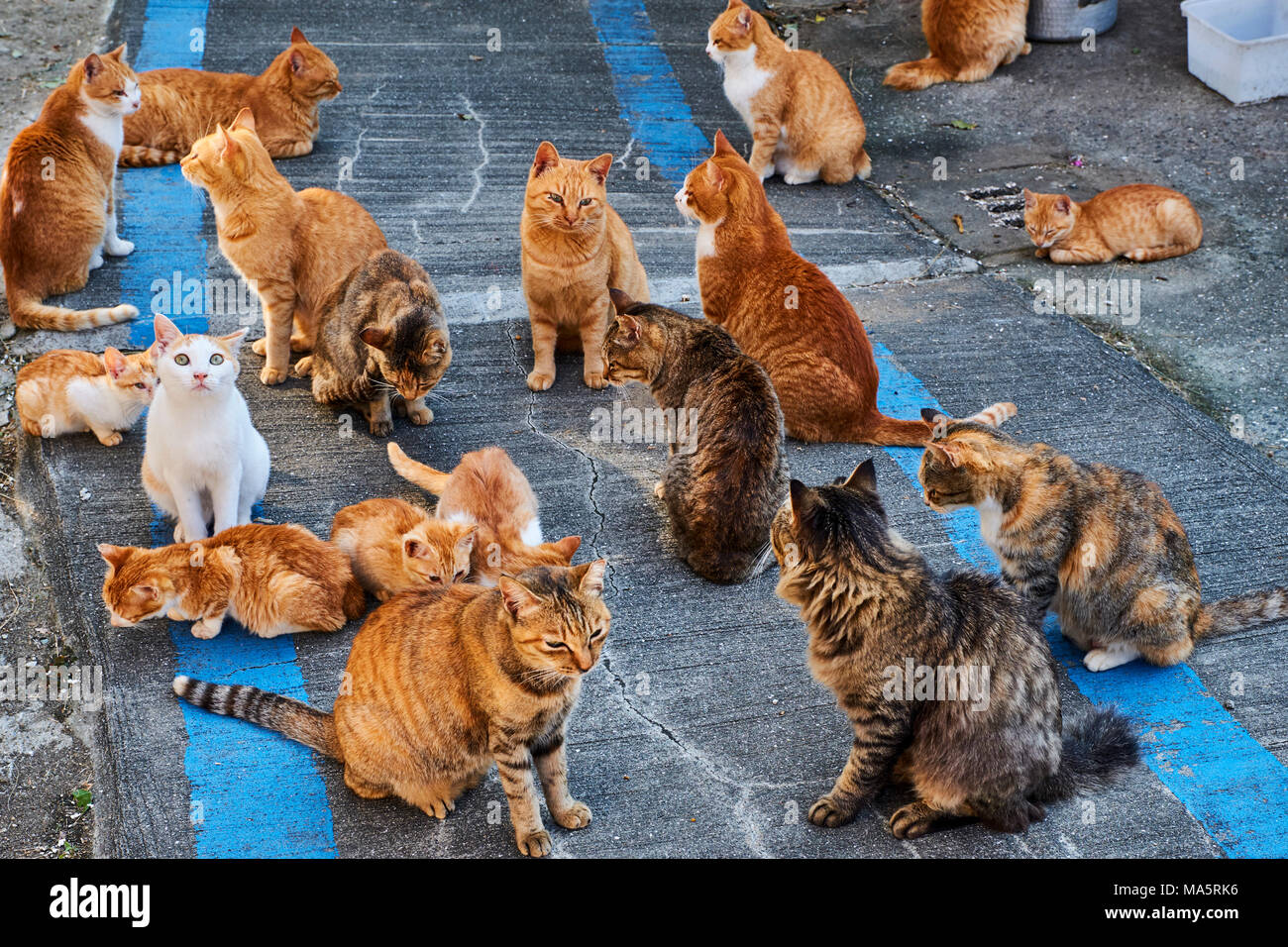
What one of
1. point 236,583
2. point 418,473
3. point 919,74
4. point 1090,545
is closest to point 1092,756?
point 1090,545

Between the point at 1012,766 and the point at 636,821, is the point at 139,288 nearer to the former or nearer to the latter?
the point at 636,821

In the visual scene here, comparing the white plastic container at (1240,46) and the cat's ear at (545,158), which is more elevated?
the cat's ear at (545,158)

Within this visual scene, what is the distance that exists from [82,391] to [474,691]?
2929 mm

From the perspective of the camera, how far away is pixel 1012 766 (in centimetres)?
331

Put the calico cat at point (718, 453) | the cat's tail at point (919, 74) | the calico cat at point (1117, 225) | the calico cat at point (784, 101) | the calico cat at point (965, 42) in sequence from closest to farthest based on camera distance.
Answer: the calico cat at point (718, 453), the calico cat at point (1117, 225), the calico cat at point (784, 101), the calico cat at point (965, 42), the cat's tail at point (919, 74)

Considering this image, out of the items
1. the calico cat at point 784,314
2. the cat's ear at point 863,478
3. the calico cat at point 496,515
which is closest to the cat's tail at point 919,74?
the calico cat at point 784,314

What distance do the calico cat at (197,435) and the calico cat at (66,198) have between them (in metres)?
1.88

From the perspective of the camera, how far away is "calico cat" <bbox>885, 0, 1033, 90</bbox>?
8.68m

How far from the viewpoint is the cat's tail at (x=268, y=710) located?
146 inches

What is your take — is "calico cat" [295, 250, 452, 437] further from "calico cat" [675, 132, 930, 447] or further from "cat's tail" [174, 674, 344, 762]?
"cat's tail" [174, 674, 344, 762]

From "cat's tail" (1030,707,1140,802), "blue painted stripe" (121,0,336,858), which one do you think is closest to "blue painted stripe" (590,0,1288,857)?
"cat's tail" (1030,707,1140,802)

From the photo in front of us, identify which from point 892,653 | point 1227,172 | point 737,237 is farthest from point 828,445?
point 1227,172

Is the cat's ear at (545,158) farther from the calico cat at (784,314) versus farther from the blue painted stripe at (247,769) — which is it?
the blue painted stripe at (247,769)
